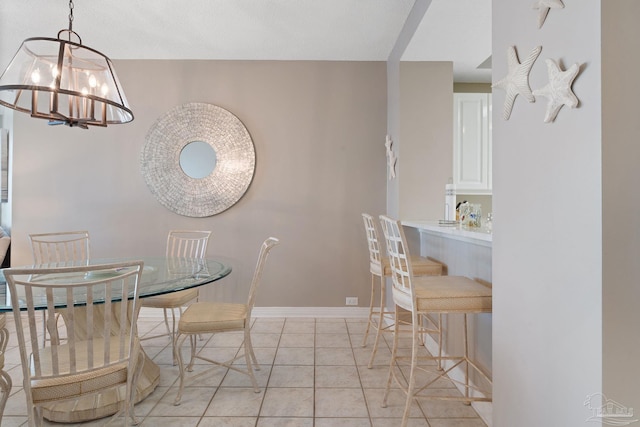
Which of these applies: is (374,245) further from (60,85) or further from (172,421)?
(60,85)

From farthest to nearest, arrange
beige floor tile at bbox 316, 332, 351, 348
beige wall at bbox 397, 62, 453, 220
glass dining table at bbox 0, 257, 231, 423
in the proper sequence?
1. beige wall at bbox 397, 62, 453, 220
2. beige floor tile at bbox 316, 332, 351, 348
3. glass dining table at bbox 0, 257, 231, 423

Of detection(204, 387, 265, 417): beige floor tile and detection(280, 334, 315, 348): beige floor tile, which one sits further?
detection(280, 334, 315, 348): beige floor tile

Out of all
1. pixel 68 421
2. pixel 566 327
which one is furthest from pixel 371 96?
pixel 68 421

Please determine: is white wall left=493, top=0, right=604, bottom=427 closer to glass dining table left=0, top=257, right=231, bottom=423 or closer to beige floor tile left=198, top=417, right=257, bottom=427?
beige floor tile left=198, top=417, right=257, bottom=427

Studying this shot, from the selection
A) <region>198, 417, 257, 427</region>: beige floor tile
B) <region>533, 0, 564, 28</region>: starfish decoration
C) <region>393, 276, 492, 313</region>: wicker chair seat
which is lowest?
<region>198, 417, 257, 427</region>: beige floor tile

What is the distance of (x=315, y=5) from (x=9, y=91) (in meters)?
1.98

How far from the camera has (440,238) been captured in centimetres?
251

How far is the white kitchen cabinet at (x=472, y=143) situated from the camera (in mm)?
3328

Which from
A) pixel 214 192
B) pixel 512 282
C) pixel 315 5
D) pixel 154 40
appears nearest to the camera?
pixel 512 282

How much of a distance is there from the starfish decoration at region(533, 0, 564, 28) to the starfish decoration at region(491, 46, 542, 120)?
0.28ft

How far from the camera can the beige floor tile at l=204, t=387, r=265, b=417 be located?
71.5 inches

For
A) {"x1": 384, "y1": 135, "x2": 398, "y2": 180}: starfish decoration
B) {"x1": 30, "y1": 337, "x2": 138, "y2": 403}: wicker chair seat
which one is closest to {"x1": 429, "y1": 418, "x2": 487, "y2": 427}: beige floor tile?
{"x1": 30, "y1": 337, "x2": 138, "y2": 403}: wicker chair seat

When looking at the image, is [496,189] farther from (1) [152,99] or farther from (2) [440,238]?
(1) [152,99]

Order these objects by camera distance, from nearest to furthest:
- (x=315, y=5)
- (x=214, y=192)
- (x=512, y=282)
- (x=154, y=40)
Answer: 1. (x=512, y=282)
2. (x=315, y=5)
3. (x=154, y=40)
4. (x=214, y=192)
